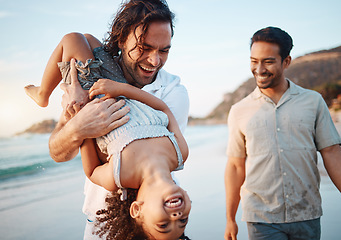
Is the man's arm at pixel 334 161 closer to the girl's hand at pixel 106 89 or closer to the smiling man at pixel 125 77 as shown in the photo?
the smiling man at pixel 125 77

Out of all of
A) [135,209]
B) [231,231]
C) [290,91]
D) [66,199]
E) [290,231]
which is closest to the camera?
[135,209]

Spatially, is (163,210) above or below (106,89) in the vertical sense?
below

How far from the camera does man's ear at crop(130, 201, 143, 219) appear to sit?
6.44 feet

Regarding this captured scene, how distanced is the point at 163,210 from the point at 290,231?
190cm

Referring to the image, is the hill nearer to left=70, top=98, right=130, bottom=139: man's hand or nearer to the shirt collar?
the shirt collar

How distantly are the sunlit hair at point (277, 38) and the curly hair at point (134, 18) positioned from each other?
143 cm

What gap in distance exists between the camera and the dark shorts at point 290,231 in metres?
3.17

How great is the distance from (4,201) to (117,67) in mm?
7933

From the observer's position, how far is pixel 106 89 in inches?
83.4

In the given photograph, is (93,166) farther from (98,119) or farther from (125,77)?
(125,77)

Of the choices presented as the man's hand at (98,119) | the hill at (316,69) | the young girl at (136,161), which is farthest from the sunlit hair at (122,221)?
the hill at (316,69)

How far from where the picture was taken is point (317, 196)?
10.8 feet

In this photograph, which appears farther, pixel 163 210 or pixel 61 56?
pixel 61 56

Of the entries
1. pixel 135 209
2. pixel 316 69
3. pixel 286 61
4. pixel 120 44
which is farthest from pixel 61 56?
pixel 316 69
